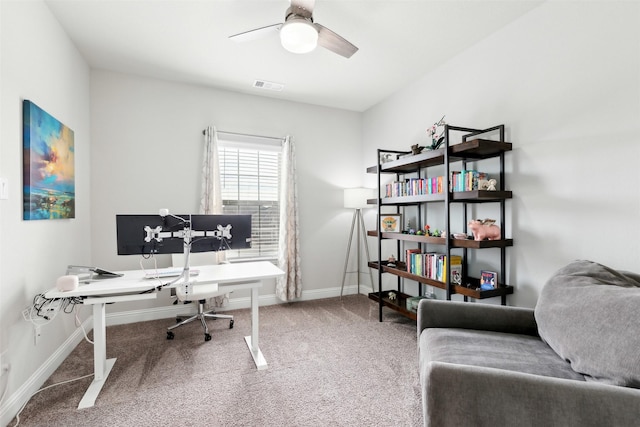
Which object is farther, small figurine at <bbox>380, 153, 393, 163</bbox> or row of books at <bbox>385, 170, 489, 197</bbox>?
small figurine at <bbox>380, 153, 393, 163</bbox>

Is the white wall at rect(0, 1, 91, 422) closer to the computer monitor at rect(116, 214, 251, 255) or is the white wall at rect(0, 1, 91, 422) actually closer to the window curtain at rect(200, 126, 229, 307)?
the computer monitor at rect(116, 214, 251, 255)

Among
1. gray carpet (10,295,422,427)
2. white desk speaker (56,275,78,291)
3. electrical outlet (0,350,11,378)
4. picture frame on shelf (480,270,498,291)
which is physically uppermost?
white desk speaker (56,275,78,291)

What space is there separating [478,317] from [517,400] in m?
0.80

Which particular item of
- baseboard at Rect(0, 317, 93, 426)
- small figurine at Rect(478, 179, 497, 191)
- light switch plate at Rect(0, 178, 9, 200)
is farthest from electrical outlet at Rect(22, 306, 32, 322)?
small figurine at Rect(478, 179, 497, 191)

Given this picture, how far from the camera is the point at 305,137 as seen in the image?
4.04m

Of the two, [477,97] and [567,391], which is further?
[477,97]

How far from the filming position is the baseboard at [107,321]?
175 centimetres

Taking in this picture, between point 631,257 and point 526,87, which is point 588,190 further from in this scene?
point 526,87

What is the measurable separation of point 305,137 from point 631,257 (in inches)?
131

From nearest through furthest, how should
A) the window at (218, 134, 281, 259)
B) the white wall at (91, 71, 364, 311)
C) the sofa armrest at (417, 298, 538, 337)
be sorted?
the sofa armrest at (417, 298, 538, 337) → the white wall at (91, 71, 364, 311) → the window at (218, 134, 281, 259)

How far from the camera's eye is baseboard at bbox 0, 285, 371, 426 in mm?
1754

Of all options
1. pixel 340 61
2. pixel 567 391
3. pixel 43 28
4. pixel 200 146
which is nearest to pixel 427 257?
pixel 567 391

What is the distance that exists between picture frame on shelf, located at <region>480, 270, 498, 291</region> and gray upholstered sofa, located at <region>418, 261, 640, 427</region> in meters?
0.54

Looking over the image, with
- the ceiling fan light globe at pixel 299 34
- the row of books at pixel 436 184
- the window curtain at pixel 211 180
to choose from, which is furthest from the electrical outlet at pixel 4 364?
the row of books at pixel 436 184
